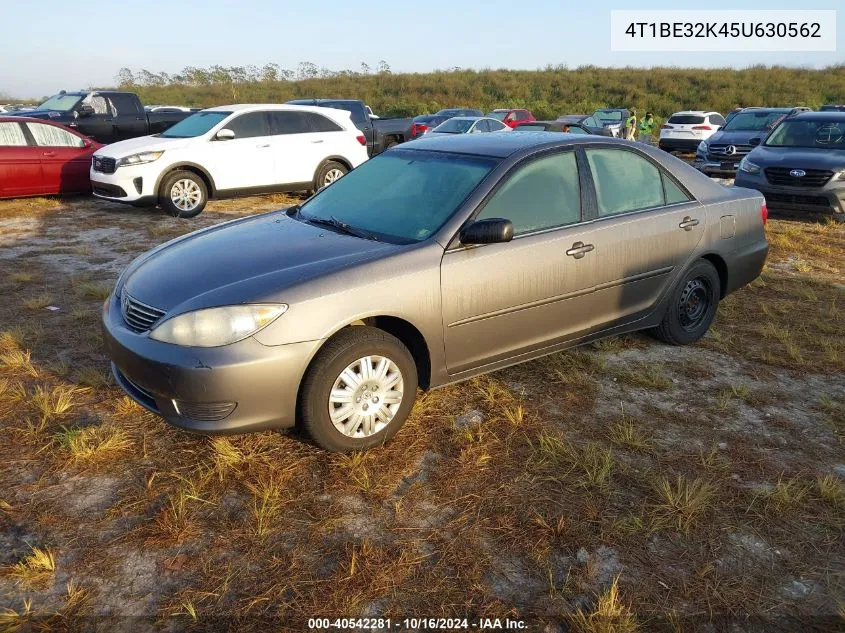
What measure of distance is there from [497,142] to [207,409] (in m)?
2.51

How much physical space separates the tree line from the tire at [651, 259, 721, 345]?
3655 centimetres

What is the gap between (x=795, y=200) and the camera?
9.96m

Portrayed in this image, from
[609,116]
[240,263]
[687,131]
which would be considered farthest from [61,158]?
[609,116]

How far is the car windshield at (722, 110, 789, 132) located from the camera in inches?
651

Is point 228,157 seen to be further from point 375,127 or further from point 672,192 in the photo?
point 672,192

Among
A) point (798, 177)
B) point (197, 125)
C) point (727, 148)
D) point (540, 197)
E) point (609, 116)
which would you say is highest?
point (197, 125)

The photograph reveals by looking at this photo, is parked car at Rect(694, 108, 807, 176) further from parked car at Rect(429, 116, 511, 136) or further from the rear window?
parked car at Rect(429, 116, 511, 136)

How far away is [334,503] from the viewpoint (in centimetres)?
304

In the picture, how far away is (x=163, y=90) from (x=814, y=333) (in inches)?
2144

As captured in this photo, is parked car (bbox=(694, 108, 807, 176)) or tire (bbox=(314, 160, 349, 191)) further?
parked car (bbox=(694, 108, 807, 176))

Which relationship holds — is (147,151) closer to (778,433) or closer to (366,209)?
(366,209)

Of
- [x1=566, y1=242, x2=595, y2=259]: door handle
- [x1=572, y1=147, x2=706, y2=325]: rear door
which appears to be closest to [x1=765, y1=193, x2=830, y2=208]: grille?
[x1=572, y1=147, x2=706, y2=325]: rear door

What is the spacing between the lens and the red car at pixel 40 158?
10289mm

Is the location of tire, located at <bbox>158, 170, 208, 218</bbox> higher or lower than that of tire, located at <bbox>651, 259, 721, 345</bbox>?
higher
